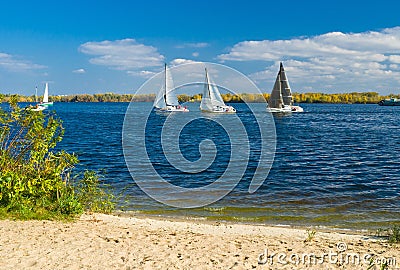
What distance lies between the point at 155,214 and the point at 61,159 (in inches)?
156

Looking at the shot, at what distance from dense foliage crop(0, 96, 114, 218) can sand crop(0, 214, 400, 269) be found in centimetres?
72

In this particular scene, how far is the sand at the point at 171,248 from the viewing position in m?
8.26

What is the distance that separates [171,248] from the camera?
926 centimetres

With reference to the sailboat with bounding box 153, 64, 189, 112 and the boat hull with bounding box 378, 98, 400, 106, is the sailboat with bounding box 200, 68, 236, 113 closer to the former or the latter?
the sailboat with bounding box 153, 64, 189, 112

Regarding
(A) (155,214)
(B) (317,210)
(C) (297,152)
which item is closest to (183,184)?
(A) (155,214)

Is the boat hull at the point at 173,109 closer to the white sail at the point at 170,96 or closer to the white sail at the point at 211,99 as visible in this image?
the white sail at the point at 170,96

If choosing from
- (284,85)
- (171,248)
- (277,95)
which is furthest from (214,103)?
(171,248)

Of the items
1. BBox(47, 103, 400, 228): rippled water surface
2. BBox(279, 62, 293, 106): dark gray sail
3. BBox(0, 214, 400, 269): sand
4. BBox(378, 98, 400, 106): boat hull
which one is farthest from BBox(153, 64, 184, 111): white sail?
BBox(378, 98, 400, 106): boat hull

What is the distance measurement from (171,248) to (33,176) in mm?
4950

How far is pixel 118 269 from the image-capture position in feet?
→ 26.0

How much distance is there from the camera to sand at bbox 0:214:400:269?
8.26 m

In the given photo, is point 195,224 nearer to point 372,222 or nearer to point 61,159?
point 61,159

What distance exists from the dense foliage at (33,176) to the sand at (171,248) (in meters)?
0.72

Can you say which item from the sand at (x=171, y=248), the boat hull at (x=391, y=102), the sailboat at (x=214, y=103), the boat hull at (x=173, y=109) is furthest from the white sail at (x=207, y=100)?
the boat hull at (x=391, y=102)
